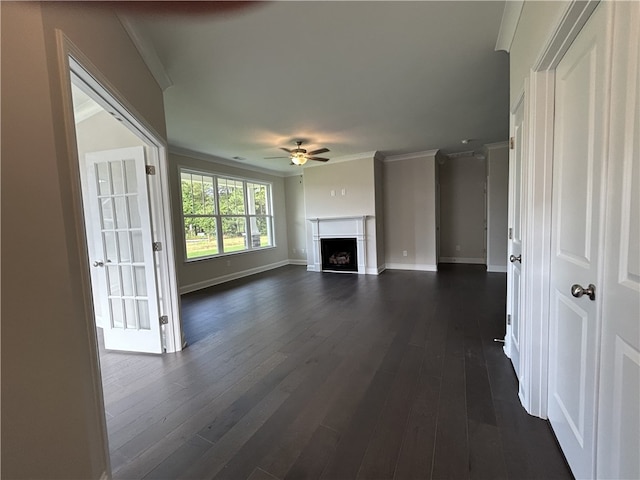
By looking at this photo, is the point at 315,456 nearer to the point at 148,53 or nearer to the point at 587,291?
the point at 587,291

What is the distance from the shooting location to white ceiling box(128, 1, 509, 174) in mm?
1870

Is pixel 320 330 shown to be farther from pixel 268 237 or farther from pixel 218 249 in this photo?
pixel 268 237

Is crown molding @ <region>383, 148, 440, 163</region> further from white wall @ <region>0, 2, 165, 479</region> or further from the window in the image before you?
white wall @ <region>0, 2, 165, 479</region>

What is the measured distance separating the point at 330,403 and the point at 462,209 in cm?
604

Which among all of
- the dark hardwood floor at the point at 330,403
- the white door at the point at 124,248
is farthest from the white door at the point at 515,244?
the white door at the point at 124,248

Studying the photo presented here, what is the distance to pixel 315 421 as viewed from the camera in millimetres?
1658

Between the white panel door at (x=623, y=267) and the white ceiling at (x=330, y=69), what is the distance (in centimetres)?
136

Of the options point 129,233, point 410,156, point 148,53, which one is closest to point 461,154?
point 410,156

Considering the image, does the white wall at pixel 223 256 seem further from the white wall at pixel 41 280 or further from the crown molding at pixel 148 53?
the white wall at pixel 41 280

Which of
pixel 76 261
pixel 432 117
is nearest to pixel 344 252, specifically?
pixel 432 117

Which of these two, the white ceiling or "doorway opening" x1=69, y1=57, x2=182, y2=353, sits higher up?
the white ceiling

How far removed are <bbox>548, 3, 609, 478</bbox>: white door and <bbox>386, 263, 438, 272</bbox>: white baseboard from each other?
4.63 meters

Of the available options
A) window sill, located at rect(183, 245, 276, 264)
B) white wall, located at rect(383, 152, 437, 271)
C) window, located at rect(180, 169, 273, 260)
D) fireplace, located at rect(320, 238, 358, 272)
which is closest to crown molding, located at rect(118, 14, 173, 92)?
window, located at rect(180, 169, 273, 260)

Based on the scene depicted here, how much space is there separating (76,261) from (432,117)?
4.02m
